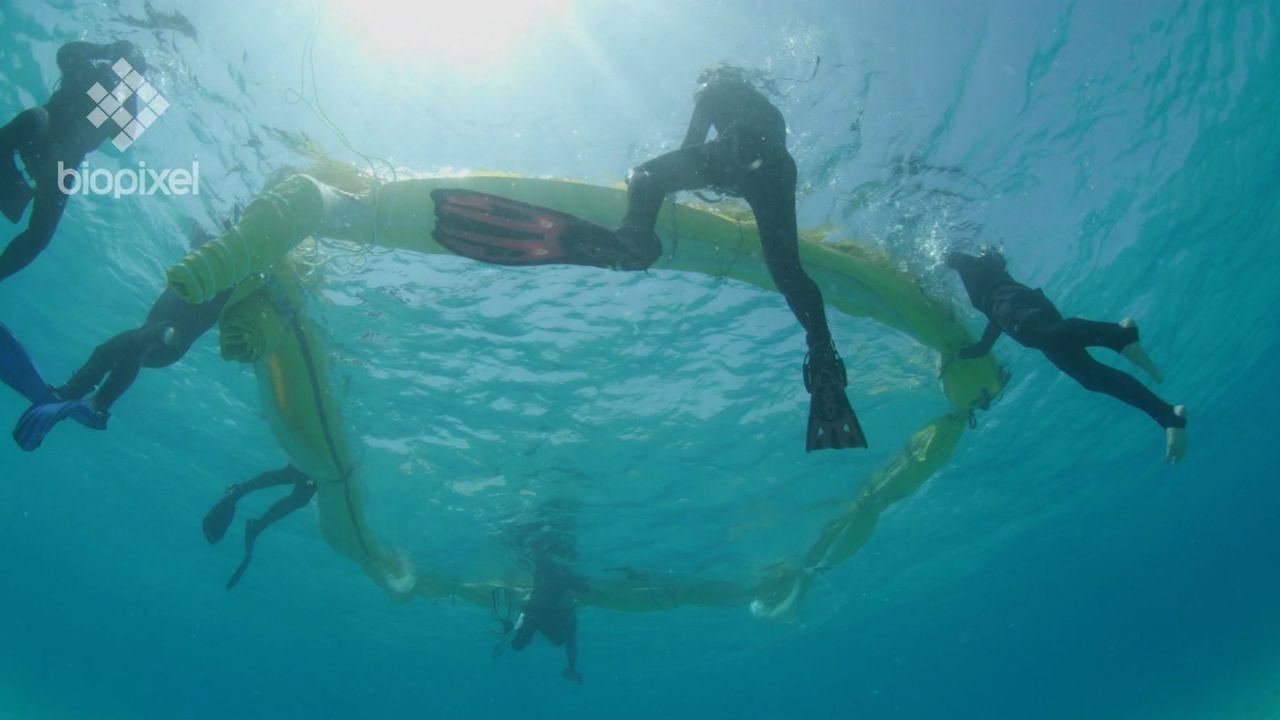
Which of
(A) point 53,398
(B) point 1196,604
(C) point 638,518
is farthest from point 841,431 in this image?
(B) point 1196,604

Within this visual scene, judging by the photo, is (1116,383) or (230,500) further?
(230,500)

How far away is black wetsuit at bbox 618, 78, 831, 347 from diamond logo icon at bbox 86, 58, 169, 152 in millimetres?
6938

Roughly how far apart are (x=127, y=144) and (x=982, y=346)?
1287cm

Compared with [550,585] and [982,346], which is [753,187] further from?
[550,585]

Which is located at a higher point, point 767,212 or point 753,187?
point 753,187

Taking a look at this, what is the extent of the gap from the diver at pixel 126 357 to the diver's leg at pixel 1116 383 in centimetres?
867

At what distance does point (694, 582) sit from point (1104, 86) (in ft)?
45.3

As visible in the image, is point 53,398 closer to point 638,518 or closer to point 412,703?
point 638,518

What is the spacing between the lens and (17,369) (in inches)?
179

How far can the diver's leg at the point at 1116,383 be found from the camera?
6.01 metres

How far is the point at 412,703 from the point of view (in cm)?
7606

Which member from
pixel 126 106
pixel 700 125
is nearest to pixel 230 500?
pixel 126 106

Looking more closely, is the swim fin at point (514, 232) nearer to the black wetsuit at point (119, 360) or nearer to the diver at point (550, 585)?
the black wetsuit at point (119, 360)

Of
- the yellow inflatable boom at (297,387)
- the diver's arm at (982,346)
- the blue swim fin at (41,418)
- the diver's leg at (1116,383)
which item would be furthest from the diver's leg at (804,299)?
the blue swim fin at (41,418)
